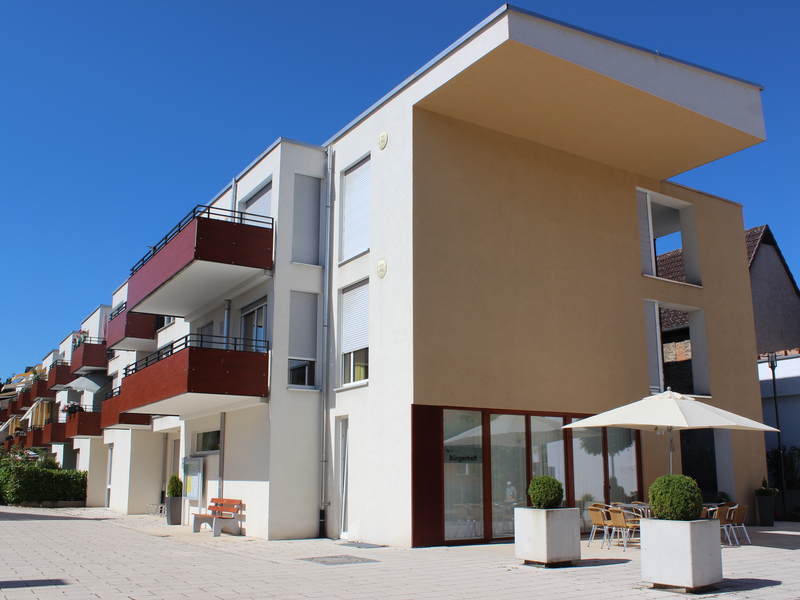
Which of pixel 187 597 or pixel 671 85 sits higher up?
pixel 671 85

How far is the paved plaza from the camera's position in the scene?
8.38 meters

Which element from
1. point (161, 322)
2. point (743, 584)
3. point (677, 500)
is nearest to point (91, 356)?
point (161, 322)

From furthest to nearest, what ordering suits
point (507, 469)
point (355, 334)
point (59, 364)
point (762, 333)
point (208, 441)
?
point (59, 364)
point (762, 333)
point (208, 441)
point (355, 334)
point (507, 469)

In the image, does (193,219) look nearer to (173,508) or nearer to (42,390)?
(173,508)

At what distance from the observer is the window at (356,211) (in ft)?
52.1

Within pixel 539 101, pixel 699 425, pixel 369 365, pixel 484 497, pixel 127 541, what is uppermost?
pixel 539 101

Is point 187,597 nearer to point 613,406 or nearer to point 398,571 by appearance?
point 398,571

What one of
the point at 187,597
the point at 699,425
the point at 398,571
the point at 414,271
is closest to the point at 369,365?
the point at 414,271

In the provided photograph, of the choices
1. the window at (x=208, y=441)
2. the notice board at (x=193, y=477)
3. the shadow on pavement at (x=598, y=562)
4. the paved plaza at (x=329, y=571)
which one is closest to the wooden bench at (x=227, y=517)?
the paved plaza at (x=329, y=571)

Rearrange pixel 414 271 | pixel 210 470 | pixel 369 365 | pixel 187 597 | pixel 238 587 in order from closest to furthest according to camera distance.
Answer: pixel 187 597, pixel 238 587, pixel 414 271, pixel 369 365, pixel 210 470

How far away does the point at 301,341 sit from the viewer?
53.4 feet

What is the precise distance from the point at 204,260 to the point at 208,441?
5.78m

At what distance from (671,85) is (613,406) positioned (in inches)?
280

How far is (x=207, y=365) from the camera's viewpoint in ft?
50.5
